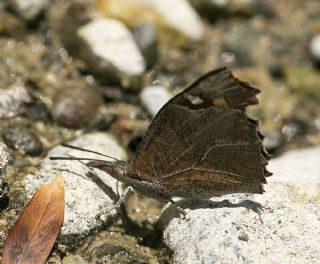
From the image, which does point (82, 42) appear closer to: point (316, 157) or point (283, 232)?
point (316, 157)

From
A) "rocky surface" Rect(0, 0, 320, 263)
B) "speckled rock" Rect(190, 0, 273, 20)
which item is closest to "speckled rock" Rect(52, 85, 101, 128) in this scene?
"rocky surface" Rect(0, 0, 320, 263)

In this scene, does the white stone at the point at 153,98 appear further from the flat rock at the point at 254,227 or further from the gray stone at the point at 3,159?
the gray stone at the point at 3,159

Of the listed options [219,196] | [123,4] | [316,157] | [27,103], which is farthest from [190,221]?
[123,4]

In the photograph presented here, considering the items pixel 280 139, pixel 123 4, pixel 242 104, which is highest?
pixel 242 104

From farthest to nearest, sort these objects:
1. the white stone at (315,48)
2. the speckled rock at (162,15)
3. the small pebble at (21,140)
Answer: the white stone at (315,48) → the speckled rock at (162,15) → the small pebble at (21,140)

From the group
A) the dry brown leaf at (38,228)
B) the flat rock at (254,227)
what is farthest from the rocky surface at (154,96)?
the dry brown leaf at (38,228)

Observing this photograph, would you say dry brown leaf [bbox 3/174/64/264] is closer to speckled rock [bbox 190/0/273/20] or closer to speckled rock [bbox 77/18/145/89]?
speckled rock [bbox 77/18/145/89]
